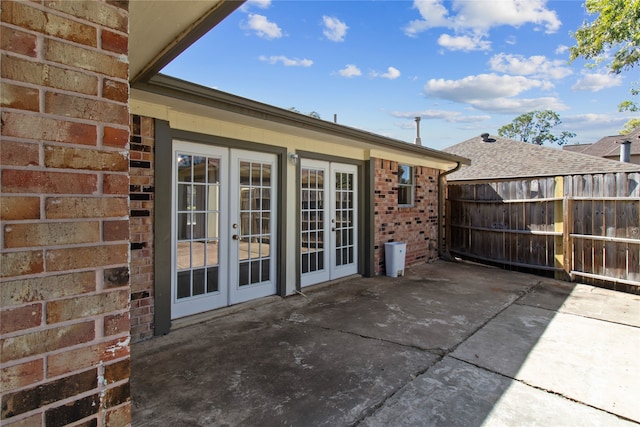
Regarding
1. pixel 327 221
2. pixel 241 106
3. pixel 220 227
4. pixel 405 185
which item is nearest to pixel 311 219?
pixel 327 221

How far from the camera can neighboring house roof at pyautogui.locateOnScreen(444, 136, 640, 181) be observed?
961 centimetres

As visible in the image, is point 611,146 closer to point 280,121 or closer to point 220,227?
point 280,121

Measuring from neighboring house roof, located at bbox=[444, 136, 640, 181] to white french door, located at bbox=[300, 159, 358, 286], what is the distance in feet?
18.3

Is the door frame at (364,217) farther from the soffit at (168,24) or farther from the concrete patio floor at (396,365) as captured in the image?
the soffit at (168,24)

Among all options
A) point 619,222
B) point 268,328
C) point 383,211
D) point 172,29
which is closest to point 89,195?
point 172,29

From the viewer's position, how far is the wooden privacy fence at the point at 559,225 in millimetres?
6500

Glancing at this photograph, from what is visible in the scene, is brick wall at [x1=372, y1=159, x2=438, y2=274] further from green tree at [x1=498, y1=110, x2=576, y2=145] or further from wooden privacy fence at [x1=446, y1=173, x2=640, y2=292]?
green tree at [x1=498, y1=110, x2=576, y2=145]

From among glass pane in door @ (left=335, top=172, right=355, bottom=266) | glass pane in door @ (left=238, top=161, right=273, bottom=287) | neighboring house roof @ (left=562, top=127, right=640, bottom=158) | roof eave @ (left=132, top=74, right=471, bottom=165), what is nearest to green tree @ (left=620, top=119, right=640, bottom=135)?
neighboring house roof @ (left=562, top=127, right=640, bottom=158)

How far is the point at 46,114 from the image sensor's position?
3.29 feet

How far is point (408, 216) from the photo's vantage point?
8523 mm

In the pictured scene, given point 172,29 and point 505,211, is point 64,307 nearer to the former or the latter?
point 172,29

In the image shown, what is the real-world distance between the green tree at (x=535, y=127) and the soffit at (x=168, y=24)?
53.3 metres

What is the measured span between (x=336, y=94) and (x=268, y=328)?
12.3 metres

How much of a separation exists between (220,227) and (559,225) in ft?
23.2
